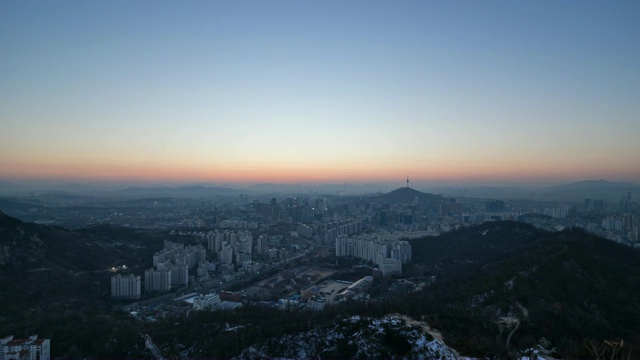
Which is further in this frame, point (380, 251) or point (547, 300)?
point (380, 251)

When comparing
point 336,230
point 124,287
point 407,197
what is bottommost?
point 336,230

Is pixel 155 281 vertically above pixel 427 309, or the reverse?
pixel 427 309

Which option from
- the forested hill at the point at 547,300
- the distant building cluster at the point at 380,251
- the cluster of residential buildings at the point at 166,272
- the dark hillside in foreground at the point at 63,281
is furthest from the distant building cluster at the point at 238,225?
the forested hill at the point at 547,300

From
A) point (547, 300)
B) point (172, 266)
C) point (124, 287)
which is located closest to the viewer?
point (547, 300)

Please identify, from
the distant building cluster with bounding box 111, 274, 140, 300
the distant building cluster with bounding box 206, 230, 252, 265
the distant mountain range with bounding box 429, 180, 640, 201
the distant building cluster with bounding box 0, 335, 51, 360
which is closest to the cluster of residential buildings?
the distant building cluster with bounding box 111, 274, 140, 300

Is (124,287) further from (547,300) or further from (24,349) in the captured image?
(547,300)

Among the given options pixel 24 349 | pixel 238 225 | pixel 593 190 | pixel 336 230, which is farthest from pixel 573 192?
pixel 24 349

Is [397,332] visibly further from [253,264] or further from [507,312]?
[253,264]

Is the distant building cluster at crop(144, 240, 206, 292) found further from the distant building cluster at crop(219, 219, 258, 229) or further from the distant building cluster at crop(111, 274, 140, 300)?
the distant building cluster at crop(219, 219, 258, 229)
